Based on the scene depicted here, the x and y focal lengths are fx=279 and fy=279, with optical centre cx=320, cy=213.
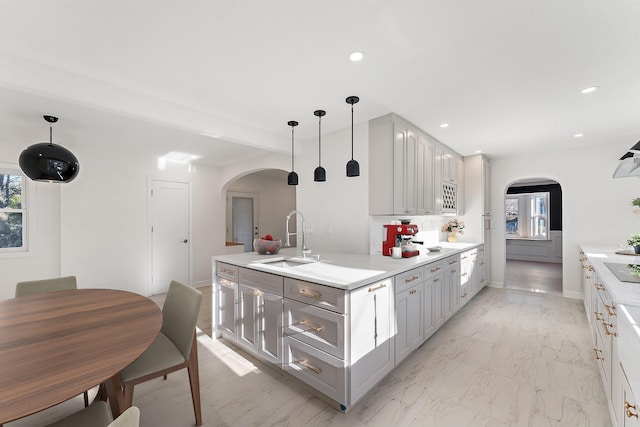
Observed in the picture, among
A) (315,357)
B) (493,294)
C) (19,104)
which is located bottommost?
(493,294)

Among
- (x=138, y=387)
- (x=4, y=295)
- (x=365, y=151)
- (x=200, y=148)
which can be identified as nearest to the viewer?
(x=138, y=387)

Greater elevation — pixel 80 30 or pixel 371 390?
pixel 80 30

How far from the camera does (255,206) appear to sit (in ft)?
23.9

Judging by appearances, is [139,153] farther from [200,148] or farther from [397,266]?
[397,266]

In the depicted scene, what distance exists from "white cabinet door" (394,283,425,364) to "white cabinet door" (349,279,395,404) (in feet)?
0.36

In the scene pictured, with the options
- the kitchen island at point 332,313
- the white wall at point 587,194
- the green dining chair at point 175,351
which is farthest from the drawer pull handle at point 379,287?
the white wall at point 587,194

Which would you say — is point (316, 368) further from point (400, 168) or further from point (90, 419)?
point (400, 168)

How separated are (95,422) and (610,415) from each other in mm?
2899

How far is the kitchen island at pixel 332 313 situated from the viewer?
74.2 inches

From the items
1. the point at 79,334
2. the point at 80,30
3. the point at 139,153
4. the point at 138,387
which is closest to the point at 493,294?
the point at 138,387

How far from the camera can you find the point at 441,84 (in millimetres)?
2307

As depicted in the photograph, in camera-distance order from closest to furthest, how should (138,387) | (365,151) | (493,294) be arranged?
1. (138,387)
2. (365,151)
3. (493,294)

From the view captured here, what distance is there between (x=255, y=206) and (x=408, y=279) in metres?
5.49

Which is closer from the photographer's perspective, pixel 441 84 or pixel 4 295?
pixel 441 84
